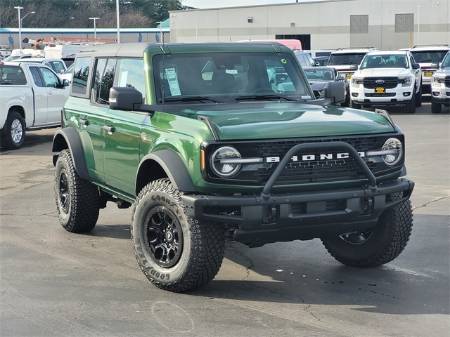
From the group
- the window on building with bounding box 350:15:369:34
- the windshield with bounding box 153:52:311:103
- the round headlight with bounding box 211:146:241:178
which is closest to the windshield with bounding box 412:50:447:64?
the windshield with bounding box 153:52:311:103

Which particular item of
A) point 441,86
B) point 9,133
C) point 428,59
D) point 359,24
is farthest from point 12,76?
point 359,24

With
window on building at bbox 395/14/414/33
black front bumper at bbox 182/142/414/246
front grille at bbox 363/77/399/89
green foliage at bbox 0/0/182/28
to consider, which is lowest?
black front bumper at bbox 182/142/414/246

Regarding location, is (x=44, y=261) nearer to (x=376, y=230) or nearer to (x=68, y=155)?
(x=68, y=155)

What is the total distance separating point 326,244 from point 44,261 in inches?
102

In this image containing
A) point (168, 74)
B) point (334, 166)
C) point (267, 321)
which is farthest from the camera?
point (168, 74)

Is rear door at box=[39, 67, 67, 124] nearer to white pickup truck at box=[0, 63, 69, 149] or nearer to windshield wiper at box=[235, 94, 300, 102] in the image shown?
white pickup truck at box=[0, 63, 69, 149]

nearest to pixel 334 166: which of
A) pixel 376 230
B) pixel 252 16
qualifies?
pixel 376 230

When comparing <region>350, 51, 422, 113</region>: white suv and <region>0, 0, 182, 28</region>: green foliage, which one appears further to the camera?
<region>0, 0, 182, 28</region>: green foliage

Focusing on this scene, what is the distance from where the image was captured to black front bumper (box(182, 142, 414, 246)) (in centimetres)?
539

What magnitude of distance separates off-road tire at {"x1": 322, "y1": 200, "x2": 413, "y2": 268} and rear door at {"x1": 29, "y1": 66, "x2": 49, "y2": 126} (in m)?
11.9

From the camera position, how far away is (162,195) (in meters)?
5.77

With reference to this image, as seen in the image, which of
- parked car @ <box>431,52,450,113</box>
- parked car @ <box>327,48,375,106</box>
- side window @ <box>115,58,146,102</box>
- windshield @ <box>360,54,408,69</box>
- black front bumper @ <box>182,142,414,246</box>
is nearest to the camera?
black front bumper @ <box>182,142,414,246</box>

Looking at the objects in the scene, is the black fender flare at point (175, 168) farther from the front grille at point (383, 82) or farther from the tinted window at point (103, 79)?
the front grille at point (383, 82)

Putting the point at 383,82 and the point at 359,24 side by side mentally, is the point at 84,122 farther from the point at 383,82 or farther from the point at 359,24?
the point at 359,24
